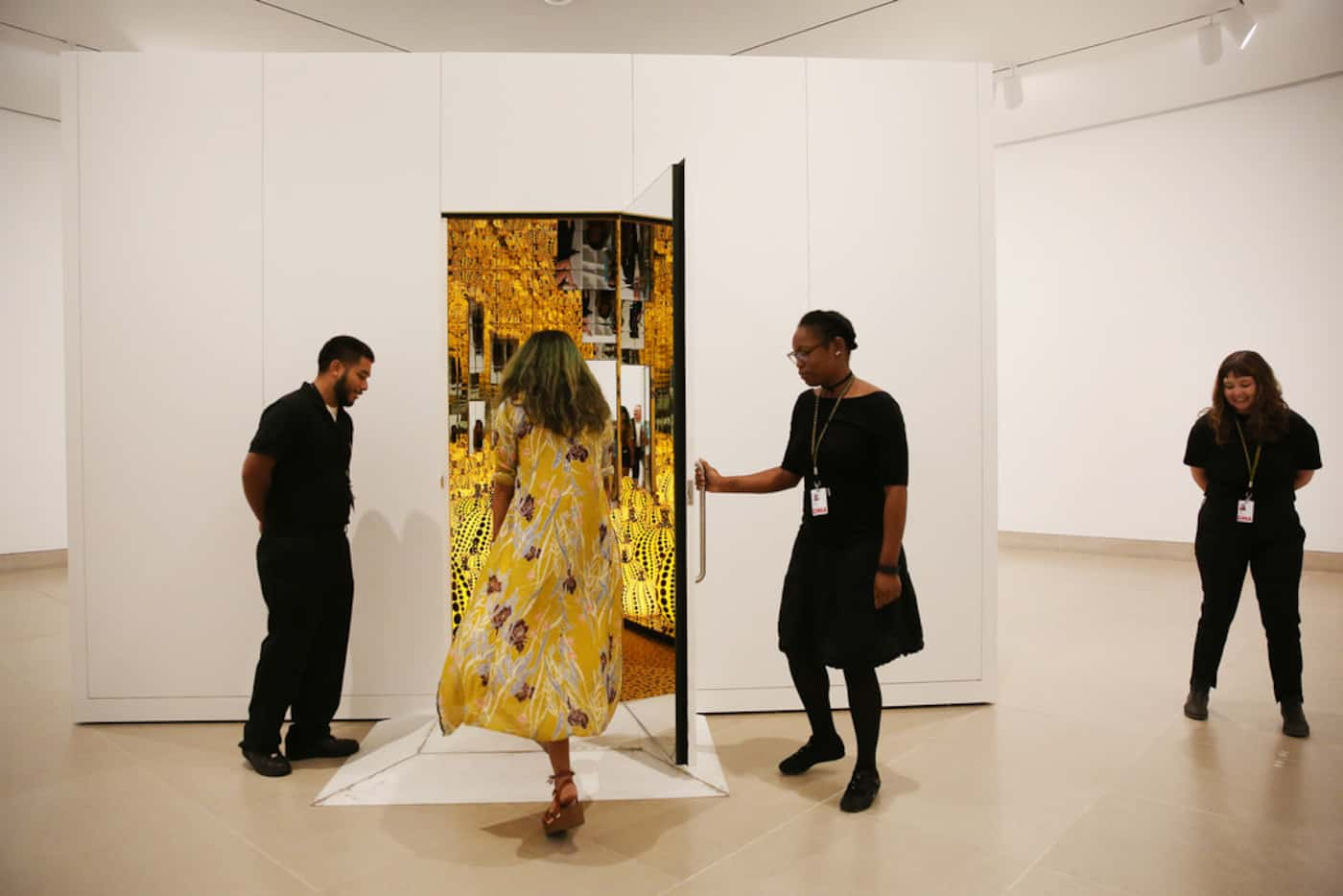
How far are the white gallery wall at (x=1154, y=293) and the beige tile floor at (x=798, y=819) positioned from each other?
12.8 ft

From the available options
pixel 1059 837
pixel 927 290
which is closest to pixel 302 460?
pixel 927 290

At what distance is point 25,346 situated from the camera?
732 cm

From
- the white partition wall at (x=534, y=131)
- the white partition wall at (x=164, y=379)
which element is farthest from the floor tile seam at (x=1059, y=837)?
the white partition wall at (x=164, y=379)

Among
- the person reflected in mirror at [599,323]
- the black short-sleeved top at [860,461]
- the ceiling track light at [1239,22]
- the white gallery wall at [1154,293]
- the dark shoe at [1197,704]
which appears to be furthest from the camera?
the white gallery wall at [1154,293]

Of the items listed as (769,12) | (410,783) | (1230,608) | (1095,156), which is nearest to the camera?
(410,783)

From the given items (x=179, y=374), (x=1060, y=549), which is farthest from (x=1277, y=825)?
(x=1060, y=549)

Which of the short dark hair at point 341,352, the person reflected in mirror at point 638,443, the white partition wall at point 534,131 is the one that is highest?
the white partition wall at point 534,131

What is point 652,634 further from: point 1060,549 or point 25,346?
point 25,346

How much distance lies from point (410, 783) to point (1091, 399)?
729 cm

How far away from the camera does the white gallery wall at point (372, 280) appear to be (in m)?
3.73

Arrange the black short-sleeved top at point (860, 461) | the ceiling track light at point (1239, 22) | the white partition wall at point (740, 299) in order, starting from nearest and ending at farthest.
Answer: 1. the black short-sleeved top at point (860, 461)
2. the white partition wall at point (740, 299)
3. the ceiling track light at point (1239, 22)

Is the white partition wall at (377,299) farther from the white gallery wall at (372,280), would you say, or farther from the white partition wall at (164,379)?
the white partition wall at (164,379)

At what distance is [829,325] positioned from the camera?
2.79 meters

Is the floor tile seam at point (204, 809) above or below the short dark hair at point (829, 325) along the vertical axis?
below
